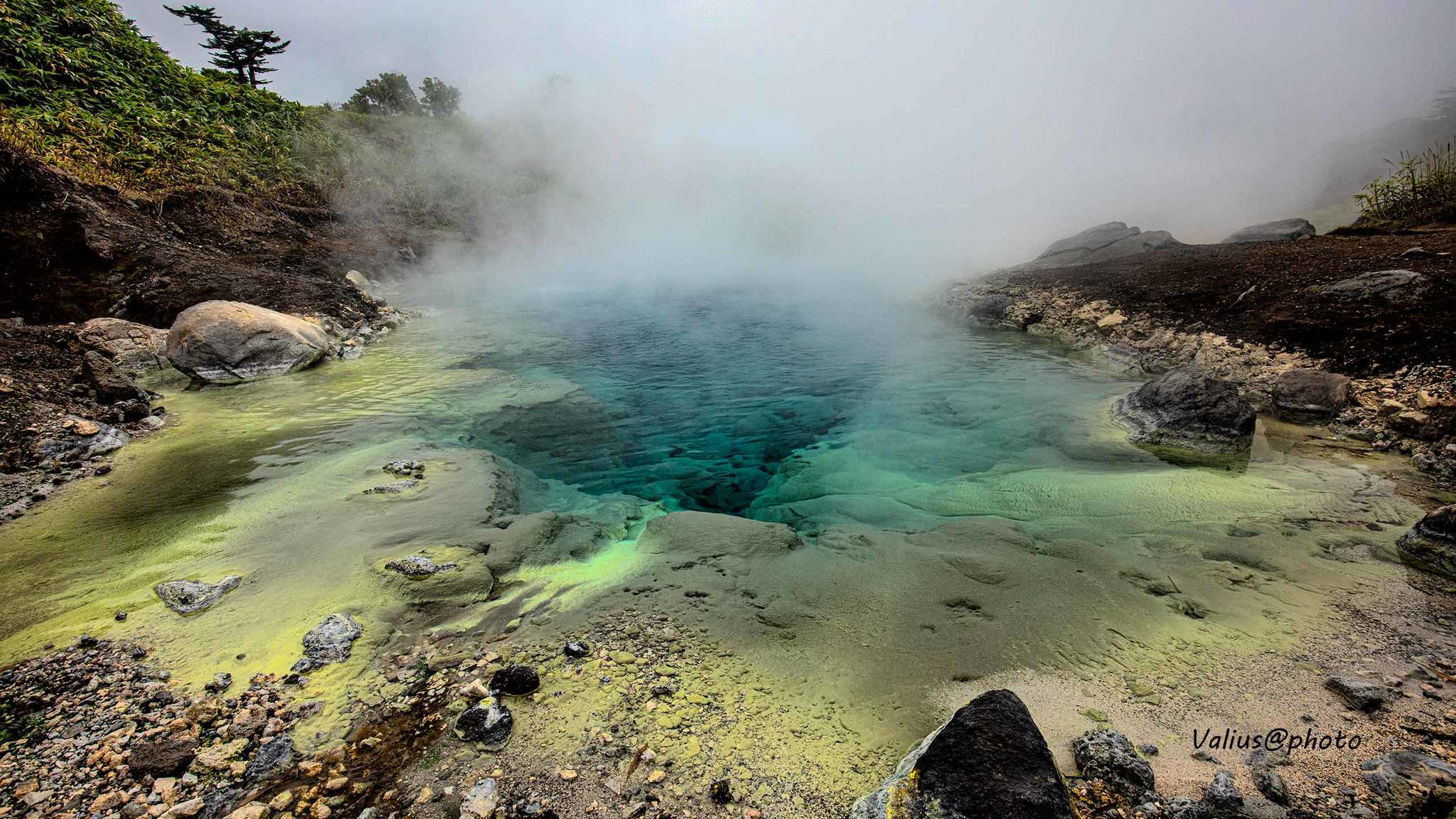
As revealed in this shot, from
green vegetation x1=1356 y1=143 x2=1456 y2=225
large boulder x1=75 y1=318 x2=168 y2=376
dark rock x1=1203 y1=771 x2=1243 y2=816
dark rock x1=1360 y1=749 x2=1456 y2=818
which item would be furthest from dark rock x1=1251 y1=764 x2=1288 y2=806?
green vegetation x1=1356 y1=143 x2=1456 y2=225

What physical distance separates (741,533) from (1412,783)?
138 inches

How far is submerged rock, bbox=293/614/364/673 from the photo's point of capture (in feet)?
9.46

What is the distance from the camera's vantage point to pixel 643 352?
1243 cm

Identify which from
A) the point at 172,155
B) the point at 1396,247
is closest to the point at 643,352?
the point at 1396,247

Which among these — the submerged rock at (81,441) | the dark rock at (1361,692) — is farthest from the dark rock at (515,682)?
the submerged rock at (81,441)

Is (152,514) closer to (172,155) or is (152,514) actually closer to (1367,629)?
(1367,629)

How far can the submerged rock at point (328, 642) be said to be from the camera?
288 centimetres

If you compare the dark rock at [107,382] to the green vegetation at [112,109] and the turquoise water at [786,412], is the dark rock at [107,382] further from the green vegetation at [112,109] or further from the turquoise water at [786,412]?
the green vegetation at [112,109]

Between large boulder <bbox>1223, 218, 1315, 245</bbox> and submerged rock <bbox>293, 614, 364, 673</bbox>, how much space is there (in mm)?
19412

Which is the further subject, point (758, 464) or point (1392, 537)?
point (758, 464)

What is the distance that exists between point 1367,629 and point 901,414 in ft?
17.7

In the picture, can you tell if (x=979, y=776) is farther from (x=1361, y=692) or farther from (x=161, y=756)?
(x=161, y=756)

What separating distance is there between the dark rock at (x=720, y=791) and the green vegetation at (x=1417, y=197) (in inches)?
676

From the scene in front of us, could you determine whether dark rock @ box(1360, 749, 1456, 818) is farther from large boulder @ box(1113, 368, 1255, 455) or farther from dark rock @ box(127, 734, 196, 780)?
dark rock @ box(127, 734, 196, 780)
